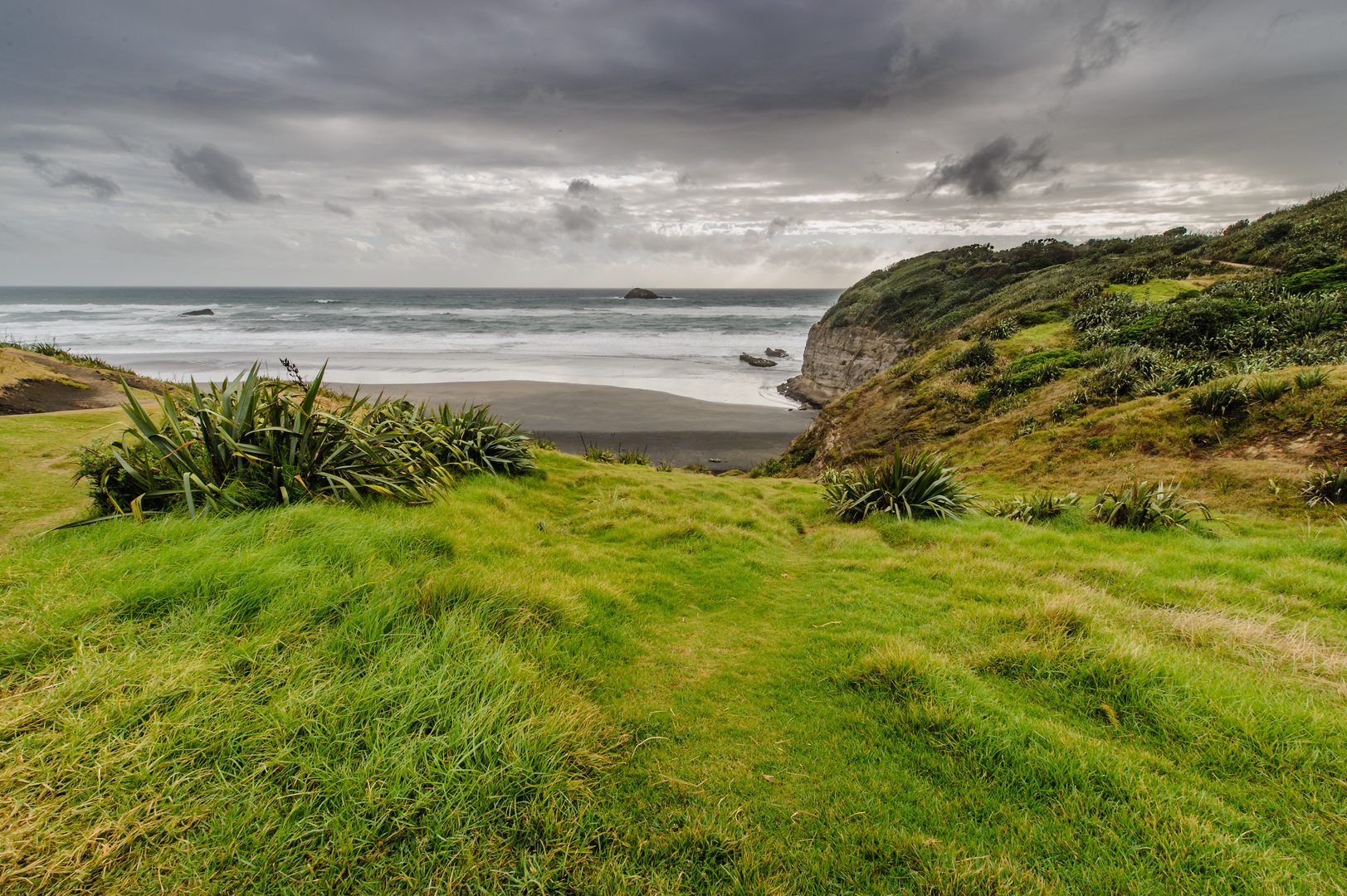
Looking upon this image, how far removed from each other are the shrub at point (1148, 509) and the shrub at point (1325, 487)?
985 mm

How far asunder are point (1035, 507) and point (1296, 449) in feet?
11.6

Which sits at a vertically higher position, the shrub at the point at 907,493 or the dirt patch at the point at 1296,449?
the dirt patch at the point at 1296,449

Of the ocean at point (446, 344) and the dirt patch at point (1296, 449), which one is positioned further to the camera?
the ocean at point (446, 344)

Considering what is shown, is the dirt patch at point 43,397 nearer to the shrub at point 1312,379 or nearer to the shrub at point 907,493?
the shrub at point 907,493

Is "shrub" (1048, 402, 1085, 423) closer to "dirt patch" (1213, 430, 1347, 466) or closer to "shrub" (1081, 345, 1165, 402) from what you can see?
"shrub" (1081, 345, 1165, 402)

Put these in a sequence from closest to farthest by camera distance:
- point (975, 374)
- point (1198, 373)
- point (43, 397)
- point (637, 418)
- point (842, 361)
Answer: point (1198, 373)
point (43, 397)
point (975, 374)
point (637, 418)
point (842, 361)

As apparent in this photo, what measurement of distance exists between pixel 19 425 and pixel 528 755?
26.6 feet

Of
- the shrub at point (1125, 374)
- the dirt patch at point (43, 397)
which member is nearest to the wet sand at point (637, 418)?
the dirt patch at point (43, 397)

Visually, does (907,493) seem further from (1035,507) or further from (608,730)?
(608,730)

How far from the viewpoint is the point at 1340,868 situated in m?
1.90

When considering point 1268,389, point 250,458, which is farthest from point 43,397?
point 1268,389

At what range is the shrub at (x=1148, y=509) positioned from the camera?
6227mm

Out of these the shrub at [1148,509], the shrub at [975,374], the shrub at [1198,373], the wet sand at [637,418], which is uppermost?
the shrub at [1198,373]

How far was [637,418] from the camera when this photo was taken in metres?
22.7
